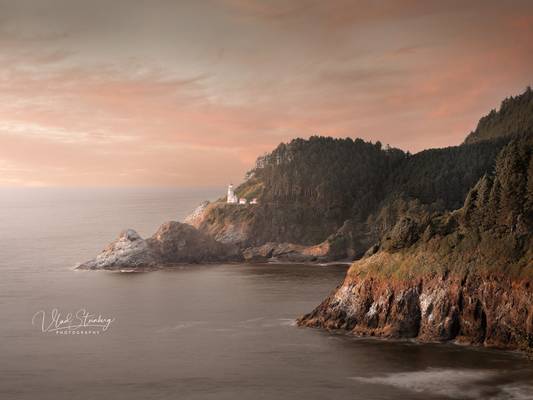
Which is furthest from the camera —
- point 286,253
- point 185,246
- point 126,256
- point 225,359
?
point 286,253

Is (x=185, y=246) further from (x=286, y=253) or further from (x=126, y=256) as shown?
(x=286, y=253)

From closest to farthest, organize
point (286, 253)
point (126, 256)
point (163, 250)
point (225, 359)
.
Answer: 1. point (225, 359)
2. point (126, 256)
3. point (163, 250)
4. point (286, 253)

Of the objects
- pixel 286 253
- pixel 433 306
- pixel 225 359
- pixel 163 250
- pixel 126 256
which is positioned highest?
pixel 163 250

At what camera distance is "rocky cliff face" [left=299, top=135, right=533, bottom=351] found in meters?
71.5

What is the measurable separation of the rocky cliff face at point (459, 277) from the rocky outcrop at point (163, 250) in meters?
88.2

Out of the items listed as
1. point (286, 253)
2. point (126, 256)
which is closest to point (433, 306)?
point (126, 256)

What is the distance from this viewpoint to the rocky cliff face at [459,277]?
7150 centimetres

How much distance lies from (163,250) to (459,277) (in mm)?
109127

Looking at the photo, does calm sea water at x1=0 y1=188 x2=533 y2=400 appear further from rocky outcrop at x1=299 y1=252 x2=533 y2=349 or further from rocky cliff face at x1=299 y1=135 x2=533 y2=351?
rocky cliff face at x1=299 y1=135 x2=533 y2=351

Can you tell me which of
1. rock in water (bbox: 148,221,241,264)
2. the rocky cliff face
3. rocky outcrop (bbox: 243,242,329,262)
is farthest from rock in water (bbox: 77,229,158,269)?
the rocky cliff face

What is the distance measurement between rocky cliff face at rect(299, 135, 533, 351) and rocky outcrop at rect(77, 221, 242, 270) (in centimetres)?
8816

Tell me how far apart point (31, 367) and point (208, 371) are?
758 inches

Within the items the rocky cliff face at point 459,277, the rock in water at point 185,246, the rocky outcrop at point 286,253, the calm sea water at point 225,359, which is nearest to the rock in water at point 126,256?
the rock in water at point 185,246

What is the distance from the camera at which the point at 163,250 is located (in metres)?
174
